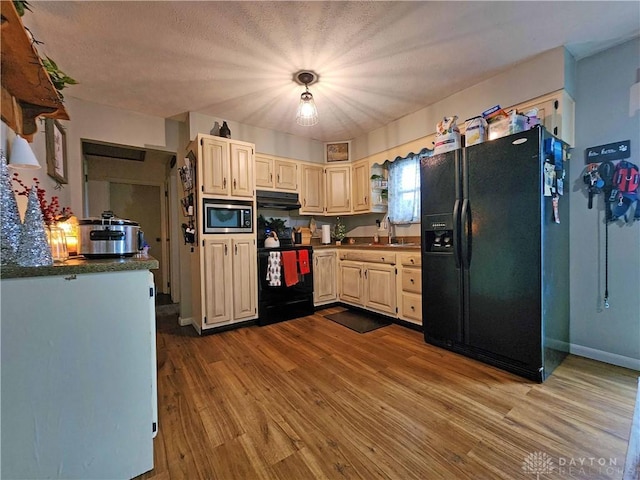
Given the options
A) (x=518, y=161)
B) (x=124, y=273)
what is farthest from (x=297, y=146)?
(x=124, y=273)

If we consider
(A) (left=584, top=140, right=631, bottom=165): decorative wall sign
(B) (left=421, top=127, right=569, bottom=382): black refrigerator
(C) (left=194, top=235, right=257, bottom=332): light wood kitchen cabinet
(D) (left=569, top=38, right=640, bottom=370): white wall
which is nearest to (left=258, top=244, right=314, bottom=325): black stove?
(C) (left=194, top=235, right=257, bottom=332): light wood kitchen cabinet

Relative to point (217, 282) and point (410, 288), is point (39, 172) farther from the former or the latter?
point (410, 288)

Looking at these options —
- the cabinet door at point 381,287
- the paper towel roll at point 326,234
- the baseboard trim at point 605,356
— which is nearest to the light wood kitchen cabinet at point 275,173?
the paper towel roll at point 326,234

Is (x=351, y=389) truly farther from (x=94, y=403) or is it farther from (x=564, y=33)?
(x=564, y=33)

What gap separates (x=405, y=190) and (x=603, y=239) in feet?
6.62

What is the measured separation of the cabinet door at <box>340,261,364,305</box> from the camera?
356 centimetres

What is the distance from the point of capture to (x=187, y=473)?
121 centimetres

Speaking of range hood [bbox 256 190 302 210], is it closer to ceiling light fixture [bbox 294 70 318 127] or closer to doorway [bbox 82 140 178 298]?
ceiling light fixture [bbox 294 70 318 127]

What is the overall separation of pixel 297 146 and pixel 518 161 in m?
2.85

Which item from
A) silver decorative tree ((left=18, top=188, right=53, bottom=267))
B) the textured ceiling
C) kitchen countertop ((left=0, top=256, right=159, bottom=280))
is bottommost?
kitchen countertop ((left=0, top=256, right=159, bottom=280))

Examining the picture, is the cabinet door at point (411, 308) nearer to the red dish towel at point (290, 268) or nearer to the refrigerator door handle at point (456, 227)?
the refrigerator door handle at point (456, 227)

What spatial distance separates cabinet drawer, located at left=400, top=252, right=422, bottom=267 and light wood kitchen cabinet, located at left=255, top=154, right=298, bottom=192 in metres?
1.87

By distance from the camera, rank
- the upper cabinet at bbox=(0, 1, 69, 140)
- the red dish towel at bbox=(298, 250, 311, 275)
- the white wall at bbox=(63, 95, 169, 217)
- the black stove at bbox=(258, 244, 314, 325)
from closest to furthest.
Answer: the upper cabinet at bbox=(0, 1, 69, 140), the white wall at bbox=(63, 95, 169, 217), the black stove at bbox=(258, 244, 314, 325), the red dish towel at bbox=(298, 250, 311, 275)

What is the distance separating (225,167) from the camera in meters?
3.04
